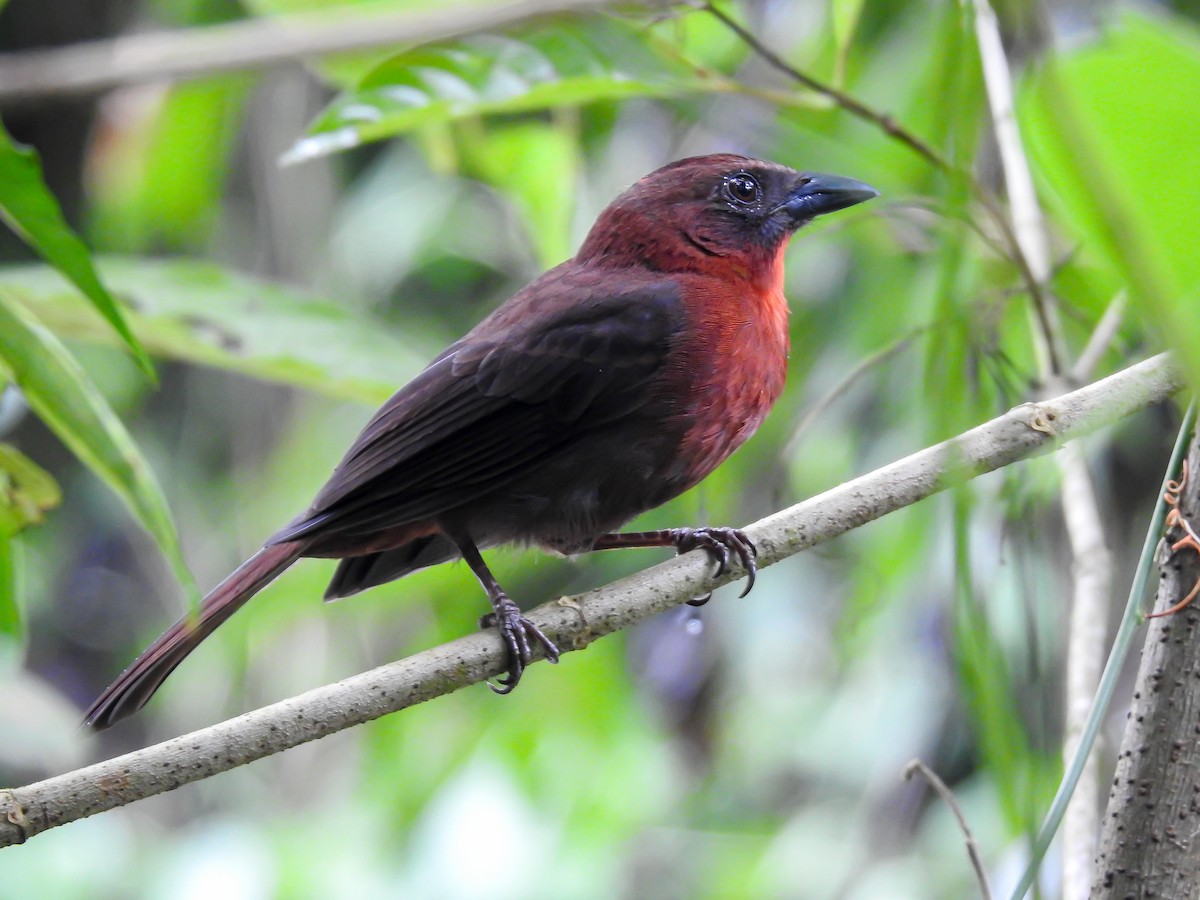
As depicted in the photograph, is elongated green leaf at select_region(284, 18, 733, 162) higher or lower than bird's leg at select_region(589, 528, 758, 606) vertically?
higher

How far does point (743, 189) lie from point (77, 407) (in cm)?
180

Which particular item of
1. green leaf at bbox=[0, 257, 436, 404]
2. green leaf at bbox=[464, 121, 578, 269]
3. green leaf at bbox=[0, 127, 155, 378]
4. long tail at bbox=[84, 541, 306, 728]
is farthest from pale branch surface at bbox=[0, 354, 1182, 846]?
green leaf at bbox=[464, 121, 578, 269]

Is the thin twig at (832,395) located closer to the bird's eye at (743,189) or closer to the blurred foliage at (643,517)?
the blurred foliage at (643,517)

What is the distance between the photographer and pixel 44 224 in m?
1.28

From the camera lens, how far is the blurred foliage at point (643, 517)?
1.22 metres

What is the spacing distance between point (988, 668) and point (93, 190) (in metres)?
4.52

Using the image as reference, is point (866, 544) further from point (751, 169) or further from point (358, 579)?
point (358, 579)

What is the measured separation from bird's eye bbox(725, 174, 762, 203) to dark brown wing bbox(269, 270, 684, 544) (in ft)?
1.25

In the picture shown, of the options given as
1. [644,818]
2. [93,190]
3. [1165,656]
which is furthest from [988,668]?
[93,190]

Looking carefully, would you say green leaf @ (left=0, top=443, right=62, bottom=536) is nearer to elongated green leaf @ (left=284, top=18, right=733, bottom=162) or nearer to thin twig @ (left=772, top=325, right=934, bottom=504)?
elongated green leaf @ (left=284, top=18, right=733, bottom=162)

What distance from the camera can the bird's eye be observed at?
9.20 ft

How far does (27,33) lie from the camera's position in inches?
213

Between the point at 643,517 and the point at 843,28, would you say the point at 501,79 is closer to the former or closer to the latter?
the point at 843,28

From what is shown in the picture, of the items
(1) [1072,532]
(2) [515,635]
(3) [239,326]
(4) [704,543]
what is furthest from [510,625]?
(1) [1072,532]
